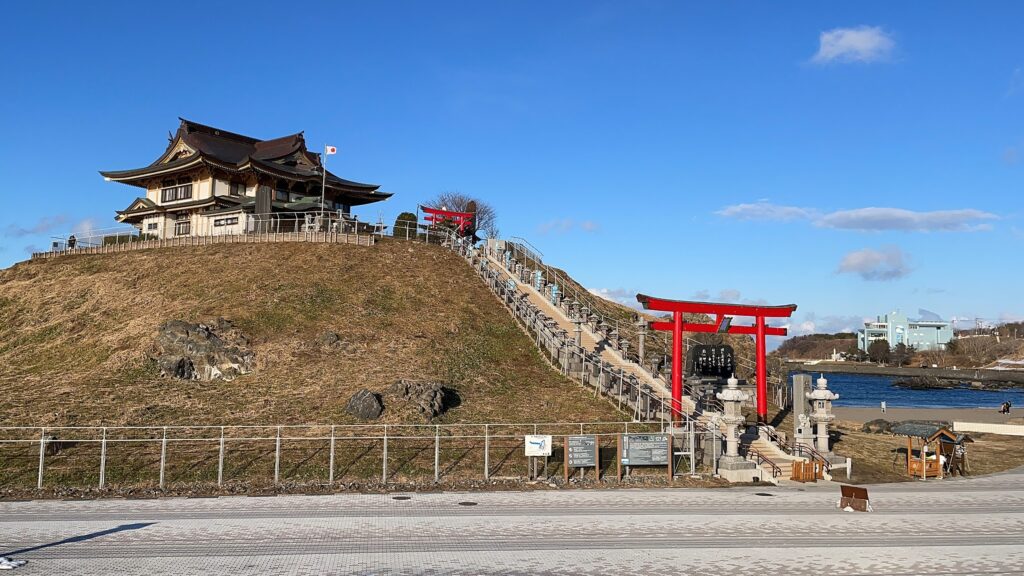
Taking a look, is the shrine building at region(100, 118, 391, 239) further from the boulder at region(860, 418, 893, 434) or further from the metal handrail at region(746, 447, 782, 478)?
the boulder at region(860, 418, 893, 434)

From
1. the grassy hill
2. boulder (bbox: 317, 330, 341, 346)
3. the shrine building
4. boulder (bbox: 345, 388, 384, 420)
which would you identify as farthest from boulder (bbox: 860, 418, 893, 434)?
the shrine building

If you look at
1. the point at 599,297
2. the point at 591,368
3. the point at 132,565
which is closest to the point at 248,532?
the point at 132,565

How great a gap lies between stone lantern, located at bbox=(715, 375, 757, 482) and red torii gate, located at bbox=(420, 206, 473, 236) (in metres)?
36.3

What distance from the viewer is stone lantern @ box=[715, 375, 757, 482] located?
25.6 m

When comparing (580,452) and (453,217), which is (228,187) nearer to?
(453,217)

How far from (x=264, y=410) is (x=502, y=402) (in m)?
10.1

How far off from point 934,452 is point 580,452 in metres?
16.8

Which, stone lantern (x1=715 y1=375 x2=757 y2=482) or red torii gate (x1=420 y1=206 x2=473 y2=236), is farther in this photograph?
red torii gate (x1=420 y1=206 x2=473 y2=236)

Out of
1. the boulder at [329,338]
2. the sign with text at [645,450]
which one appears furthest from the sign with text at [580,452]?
the boulder at [329,338]

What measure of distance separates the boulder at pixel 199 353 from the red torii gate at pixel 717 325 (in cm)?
1949

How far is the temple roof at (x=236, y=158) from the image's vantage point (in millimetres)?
60688

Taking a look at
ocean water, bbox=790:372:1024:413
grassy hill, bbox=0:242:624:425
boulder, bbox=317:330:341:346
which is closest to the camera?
grassy hill, bbox=0:242:624:425

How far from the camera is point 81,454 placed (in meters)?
25.3

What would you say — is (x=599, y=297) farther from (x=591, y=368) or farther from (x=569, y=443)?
(x=569, y=443)
